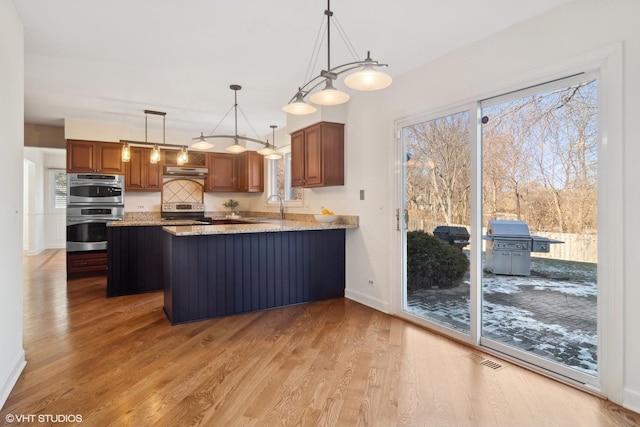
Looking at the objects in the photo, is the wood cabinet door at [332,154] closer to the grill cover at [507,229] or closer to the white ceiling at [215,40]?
the white ceiling at [215,40]

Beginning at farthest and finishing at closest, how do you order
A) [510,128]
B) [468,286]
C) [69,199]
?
[69,199] < [468,286] < [510,128]

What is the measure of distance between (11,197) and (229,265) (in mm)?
1840

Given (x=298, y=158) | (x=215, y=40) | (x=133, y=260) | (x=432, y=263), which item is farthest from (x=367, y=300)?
(x=215, y=40)

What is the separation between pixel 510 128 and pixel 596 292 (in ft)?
4.31

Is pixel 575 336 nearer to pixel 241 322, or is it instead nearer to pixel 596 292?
pixel 596 292

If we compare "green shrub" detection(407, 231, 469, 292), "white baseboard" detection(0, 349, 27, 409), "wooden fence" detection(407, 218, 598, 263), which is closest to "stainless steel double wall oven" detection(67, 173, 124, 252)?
"white baseboard" detection(0, 349, 27, 409)

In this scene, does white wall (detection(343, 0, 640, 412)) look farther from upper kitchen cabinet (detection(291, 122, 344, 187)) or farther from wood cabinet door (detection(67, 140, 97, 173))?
wood cabinet door (detection(67, 140, 97, 173))

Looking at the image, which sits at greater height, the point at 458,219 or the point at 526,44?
the point at 526,44

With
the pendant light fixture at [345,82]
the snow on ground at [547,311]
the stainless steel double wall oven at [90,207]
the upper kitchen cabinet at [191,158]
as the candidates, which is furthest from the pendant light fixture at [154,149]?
the snow on ground at [547,311]

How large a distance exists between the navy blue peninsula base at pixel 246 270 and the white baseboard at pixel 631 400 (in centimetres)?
284

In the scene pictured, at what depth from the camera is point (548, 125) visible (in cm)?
254

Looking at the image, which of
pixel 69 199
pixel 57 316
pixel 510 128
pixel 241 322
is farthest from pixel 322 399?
pixel 69 199

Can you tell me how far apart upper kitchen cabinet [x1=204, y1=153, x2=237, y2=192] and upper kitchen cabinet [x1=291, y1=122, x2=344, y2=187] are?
3.00 metres

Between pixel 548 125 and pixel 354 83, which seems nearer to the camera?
pixel 354 83
